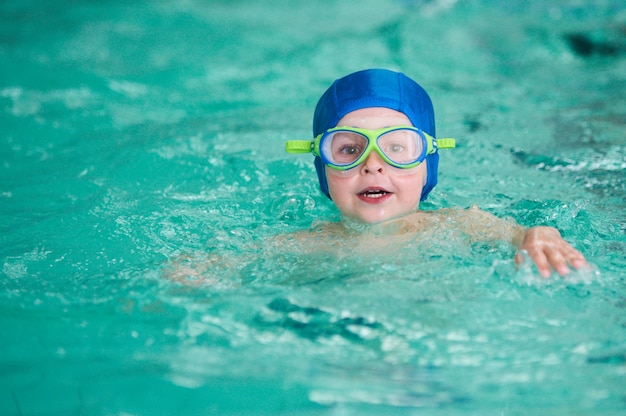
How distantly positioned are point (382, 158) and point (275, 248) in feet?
2.54

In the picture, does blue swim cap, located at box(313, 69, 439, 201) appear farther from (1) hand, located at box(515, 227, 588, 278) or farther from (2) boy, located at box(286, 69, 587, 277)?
(1) hand, located at box(515, 227, 588, 278)

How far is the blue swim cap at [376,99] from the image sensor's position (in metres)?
3.98

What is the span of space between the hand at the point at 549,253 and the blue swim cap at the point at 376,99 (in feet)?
3.06

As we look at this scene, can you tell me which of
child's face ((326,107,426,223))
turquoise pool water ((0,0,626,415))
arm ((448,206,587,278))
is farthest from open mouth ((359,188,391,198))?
arm ((448,206,587,278))

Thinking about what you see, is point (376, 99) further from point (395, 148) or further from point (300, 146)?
point (300, 146)

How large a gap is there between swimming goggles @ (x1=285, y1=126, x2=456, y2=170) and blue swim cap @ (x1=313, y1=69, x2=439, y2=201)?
14 cm

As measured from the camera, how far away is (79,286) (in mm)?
3557

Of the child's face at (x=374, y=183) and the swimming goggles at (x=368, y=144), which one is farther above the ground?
the swimming goggles at (x=368, y=144)

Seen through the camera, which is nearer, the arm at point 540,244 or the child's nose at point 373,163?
the arm at point 540,244

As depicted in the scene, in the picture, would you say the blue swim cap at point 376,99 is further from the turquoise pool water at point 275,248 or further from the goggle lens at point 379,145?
the turquoise pool water at point 275,248

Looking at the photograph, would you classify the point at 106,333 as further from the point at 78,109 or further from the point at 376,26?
the point at 376,26

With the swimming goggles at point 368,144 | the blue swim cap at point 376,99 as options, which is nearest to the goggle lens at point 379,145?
the swimming goggles at point 368,144

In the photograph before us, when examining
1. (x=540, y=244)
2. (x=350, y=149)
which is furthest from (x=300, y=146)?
(x=540, y=244)

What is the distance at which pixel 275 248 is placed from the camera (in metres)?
3.99
